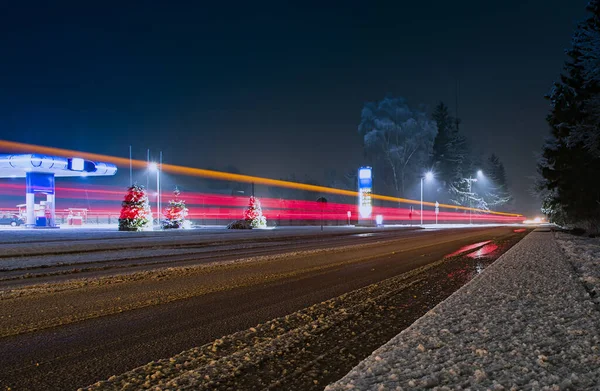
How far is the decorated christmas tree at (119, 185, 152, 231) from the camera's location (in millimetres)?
39031

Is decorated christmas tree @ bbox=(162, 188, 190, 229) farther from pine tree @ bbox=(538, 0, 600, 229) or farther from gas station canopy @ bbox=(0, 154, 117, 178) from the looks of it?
pine tree @ bbox=(538, 0, 600, 229)

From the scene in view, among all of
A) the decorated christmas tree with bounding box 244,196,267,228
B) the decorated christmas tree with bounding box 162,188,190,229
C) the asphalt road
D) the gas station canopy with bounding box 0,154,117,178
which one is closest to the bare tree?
the decorated christmas tree with bounding box 244,196,267,228

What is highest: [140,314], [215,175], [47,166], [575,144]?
[215,175]

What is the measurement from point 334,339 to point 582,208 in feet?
80.9

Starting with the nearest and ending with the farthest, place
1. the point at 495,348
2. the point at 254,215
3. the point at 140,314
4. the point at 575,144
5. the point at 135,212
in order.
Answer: the point at 495,348 < the point at 140,314 < the point at 575,144 < the point at 135,212 < the point at 254,215

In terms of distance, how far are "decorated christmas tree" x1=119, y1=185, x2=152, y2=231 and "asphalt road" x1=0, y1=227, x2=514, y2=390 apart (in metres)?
28.1

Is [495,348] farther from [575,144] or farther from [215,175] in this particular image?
[215,175]

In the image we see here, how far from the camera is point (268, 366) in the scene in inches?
190

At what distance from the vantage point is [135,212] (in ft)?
128

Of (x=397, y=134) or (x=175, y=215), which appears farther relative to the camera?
(x=397, y=134)

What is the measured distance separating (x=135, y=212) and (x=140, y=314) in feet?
110

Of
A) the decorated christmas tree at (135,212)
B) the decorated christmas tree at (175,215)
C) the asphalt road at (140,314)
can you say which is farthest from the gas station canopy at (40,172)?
the asphalt road at (140,314)

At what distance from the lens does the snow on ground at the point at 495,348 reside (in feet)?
13.3

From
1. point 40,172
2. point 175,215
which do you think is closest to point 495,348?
point 175,215
